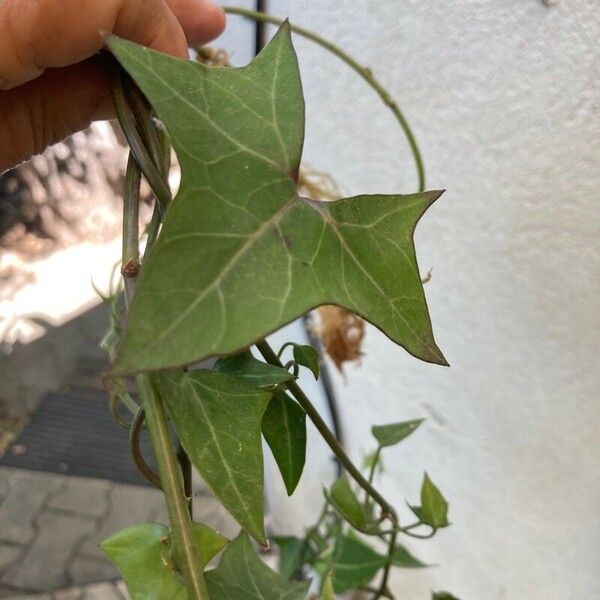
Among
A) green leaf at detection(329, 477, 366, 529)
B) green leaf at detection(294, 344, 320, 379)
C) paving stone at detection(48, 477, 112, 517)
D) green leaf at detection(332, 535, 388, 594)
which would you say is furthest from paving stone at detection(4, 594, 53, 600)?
green leaf at detection(294, 344, 320, 379)

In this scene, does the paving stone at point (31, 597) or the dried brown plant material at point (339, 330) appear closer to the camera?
the dried brown plant material at point (339, 330)

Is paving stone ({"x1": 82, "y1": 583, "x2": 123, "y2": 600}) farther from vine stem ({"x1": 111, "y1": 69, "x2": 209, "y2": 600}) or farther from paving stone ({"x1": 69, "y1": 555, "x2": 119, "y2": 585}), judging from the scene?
vine stem ({"x1": 111, "y1": 69, "x2": 209, "y2": 600})

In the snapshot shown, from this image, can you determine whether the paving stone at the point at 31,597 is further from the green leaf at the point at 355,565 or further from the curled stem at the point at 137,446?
the curled stem at the point at 137,446

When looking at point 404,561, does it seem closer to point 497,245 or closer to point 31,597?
point 497,245


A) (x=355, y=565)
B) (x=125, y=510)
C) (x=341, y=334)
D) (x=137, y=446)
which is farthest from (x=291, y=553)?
(x=137, y=446)

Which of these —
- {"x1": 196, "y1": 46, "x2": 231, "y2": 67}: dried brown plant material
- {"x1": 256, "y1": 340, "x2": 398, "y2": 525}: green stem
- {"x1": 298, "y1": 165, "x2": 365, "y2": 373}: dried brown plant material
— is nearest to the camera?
{"x1": 256, "y1": 340, "x2": 398, "y2": 525}: green stem

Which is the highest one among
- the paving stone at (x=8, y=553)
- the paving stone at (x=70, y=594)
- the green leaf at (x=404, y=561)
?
the green leaf at (x=404, y=561)

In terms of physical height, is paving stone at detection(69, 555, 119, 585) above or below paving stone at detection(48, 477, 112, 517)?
below

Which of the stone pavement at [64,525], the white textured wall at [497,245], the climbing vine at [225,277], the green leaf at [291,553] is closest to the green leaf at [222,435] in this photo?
the climbing vine at [225,277]
